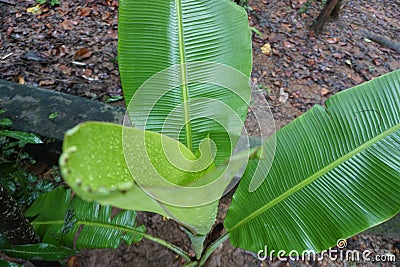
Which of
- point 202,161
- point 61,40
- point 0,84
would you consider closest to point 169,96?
point 202,161

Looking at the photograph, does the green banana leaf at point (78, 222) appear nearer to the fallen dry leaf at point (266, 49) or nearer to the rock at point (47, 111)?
the rock at point (47, 111)

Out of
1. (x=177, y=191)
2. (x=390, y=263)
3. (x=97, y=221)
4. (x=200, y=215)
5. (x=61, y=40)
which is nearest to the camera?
Answer: (x=177, y=191)

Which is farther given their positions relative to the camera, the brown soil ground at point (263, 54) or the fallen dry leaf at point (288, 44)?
the fallen dry leaf at point (288, 44)

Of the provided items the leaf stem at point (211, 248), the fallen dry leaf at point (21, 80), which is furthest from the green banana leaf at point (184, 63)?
the fallen dry leaf at point (21, 80)

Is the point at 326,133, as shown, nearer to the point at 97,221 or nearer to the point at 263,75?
the point at 97,221

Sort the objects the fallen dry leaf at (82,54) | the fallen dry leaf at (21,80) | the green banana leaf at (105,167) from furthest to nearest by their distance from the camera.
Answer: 1. the fallen dry leaf at (82,54)
2. the fallen dry leaf at (21,80)
3. the green banana leaf at (105,167)

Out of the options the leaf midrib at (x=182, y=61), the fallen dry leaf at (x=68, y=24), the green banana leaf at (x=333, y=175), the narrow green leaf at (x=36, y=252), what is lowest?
the fallen dry leaf at (x=68, y=24)

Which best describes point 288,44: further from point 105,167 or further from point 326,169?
point 105,167
